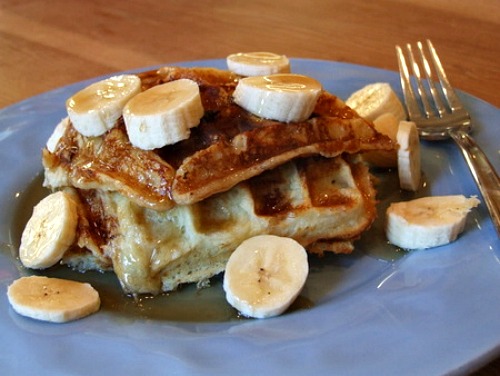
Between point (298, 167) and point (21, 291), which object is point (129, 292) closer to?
point (21, 291)

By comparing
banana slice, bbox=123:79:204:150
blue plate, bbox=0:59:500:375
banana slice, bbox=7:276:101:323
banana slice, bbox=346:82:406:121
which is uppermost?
banana slice, bbox=123:79:204:150

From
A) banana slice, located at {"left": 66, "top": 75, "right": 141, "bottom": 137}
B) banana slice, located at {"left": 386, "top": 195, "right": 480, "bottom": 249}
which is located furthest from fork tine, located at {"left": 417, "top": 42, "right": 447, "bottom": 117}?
banana slice, located at {"left": 66, "top": 75, "right": 141, "bottom": 137}

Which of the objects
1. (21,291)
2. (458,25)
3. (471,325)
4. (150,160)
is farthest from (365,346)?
(458,25)

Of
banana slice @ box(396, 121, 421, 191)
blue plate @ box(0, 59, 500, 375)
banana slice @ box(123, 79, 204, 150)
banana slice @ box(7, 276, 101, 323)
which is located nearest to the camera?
blue plate @ box(0, 59, 500, 375)

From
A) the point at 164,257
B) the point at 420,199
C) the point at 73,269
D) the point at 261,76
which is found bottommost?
the point at 73,269

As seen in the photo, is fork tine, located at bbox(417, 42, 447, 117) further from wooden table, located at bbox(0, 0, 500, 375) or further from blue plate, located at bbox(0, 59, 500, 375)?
blue plate, located at bbox(0, 59, 500, 375)
